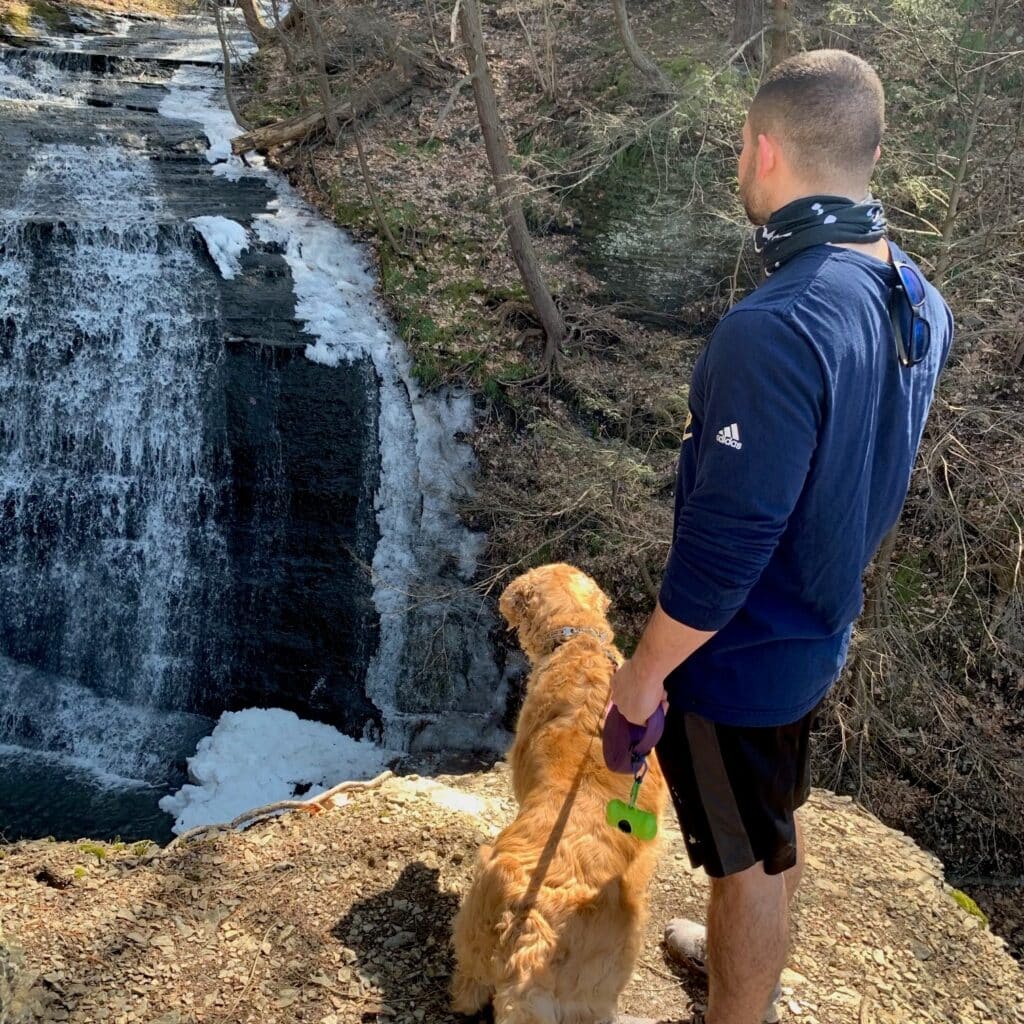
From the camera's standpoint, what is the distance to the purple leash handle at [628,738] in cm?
200

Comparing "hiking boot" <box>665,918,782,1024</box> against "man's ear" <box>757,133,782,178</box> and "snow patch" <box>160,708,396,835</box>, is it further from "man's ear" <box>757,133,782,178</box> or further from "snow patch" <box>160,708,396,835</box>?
"snow patch" <box>160,708,396,835</box>

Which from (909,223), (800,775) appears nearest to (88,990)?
(800,775)

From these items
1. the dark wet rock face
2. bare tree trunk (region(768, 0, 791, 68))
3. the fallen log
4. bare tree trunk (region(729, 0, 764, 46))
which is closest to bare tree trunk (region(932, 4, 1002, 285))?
bare tree trunk (region(768, 0, 791, 68))

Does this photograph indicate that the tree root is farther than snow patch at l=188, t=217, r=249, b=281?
No

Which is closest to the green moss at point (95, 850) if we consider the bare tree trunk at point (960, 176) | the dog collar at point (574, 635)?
the dog collar at point (574, 635)

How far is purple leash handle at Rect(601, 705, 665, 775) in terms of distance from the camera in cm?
200

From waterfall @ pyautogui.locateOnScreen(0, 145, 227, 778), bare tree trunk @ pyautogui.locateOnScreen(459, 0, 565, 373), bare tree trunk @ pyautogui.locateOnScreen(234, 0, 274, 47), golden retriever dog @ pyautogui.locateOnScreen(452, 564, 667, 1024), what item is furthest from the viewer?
bare tree trunk @ pyautogui.locateOnScreen(234, 0, 274, 47)

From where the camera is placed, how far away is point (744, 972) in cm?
220

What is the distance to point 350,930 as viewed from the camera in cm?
313

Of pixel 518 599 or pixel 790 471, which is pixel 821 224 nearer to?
pixel 790 471

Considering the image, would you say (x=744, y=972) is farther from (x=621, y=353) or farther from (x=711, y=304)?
(x=711, y=304)

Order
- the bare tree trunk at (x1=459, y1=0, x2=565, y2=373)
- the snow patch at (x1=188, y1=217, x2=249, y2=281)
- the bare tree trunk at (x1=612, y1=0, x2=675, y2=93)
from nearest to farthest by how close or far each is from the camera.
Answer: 1. the bare tree trunk at (x1=459, y1=0, x2=565, y2=373)
2. the snow patch at (x1=188, y1=217, x2=249, y2=281)
3. the bare tree trunk at (x1=612, y1=0, x2=675, y2=93)

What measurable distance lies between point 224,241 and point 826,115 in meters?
10.3

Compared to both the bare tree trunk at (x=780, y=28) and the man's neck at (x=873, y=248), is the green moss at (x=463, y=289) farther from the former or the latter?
the man's neck at (x=873, y=248)
